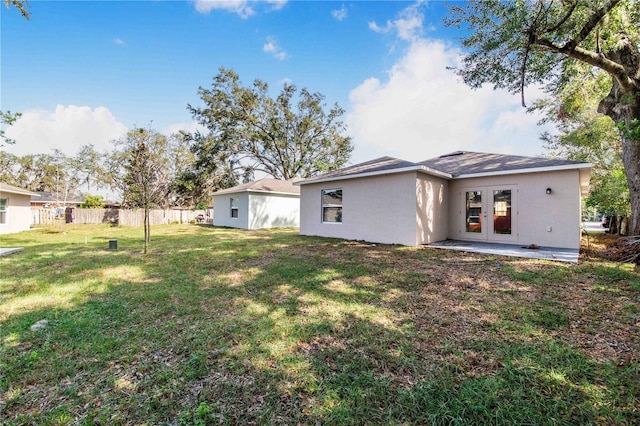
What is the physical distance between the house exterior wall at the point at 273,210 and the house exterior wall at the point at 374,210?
219 inches

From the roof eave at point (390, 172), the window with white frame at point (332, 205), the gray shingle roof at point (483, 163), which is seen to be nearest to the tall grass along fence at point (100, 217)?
the window with white frame at point (332, 205)

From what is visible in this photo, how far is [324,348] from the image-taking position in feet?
9.11

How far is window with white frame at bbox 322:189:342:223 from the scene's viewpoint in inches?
428

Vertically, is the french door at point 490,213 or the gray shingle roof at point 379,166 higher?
the gray shingle roof at point 379,166

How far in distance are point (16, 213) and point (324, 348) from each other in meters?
19.5

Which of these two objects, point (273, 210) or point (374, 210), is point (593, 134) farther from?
point (273, 210)

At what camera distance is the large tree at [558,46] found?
18.6 ft

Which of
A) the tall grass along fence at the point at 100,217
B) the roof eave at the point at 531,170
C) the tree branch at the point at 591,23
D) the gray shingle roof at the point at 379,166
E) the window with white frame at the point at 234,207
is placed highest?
the tree branch at the point at 591,23

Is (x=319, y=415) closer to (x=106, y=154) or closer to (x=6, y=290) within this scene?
(x=6, y=290)

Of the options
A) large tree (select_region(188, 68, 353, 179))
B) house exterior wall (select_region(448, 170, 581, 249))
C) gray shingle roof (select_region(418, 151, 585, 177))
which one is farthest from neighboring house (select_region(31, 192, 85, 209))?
house exterior wall (select_region(448, 170, 581, 249))

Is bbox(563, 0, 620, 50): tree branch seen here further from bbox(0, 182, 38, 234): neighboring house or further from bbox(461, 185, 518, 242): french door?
bbox(0, 182, 38, 234): neighboring house

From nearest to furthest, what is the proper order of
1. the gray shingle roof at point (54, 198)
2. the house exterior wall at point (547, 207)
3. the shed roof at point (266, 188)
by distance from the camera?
the house exterior wall at point (547, 207), the shed roof at point (266, 188), the gray shingle roof at point (54, 198)

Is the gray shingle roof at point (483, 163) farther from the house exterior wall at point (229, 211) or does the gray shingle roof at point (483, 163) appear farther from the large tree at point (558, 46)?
the house exterior wall at point (229, 211)

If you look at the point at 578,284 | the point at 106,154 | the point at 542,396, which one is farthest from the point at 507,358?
the point at 106,154
